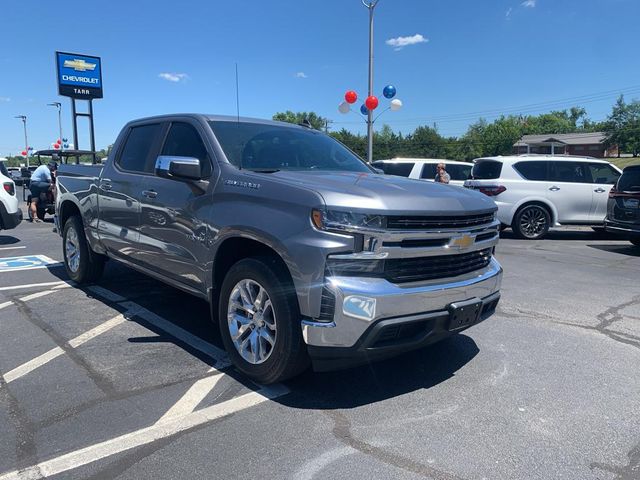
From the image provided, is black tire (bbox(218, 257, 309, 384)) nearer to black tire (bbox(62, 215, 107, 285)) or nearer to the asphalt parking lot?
the asphalt parking lot

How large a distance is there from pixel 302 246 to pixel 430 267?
0.87m

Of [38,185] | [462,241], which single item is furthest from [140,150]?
[38,185]

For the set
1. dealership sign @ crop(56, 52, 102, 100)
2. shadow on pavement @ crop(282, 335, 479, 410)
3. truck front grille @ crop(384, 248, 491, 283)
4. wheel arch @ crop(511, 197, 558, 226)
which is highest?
dealership sign @ crop(56, 52, 102, 100)

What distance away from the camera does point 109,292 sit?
615 centimetres

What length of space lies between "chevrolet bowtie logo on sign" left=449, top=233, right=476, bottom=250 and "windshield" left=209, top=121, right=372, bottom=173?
1447 mm

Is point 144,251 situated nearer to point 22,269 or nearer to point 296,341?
point 296,341

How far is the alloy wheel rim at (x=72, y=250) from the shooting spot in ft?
21.1

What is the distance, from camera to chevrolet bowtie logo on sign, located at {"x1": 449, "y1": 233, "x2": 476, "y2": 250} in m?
3.40

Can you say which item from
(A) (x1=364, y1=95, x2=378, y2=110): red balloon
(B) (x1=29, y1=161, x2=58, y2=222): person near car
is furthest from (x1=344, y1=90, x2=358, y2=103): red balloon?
(B) (x1=29, y1=161, x2=58, y2=222): person near car

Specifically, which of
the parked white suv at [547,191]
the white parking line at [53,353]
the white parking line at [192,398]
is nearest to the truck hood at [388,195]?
the white parking line at [192,398]

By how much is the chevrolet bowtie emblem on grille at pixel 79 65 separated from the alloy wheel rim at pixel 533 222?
2182 cm

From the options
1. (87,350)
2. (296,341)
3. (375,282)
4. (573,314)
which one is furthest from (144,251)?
(573,314)

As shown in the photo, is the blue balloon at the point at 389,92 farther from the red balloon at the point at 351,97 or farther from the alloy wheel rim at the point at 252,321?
the alloy wheel rim at the point at 252,321

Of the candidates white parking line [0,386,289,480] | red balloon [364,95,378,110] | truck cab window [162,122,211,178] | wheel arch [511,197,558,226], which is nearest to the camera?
white parking line [0,386,289,480]
